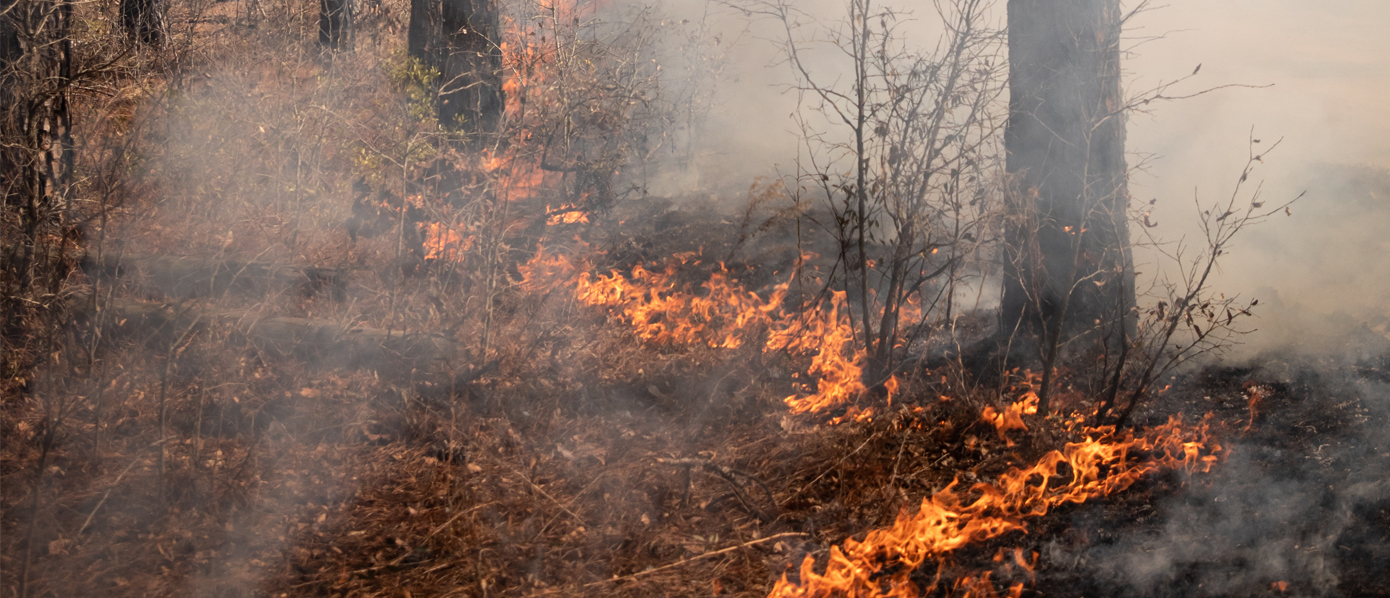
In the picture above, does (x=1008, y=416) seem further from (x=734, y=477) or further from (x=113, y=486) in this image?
(x=113, y=486)

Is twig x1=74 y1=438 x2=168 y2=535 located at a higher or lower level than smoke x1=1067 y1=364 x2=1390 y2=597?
lower

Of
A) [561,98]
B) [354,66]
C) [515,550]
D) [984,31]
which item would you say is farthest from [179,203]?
[984,31]

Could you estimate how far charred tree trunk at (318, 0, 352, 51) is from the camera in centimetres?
1007

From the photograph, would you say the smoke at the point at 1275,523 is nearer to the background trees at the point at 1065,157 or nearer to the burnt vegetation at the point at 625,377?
the burnt vegetation at the point at 625,377

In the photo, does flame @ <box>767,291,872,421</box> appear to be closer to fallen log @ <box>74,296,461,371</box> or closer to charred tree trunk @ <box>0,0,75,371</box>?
fallen log @ <box>74,296,461,371</box>

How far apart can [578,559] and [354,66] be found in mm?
7197

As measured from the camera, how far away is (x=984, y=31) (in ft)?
14.9

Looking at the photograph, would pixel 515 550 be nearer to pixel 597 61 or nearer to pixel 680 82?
pixel 597 61

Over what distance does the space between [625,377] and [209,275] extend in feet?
11.5

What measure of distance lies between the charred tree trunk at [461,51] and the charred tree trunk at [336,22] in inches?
126

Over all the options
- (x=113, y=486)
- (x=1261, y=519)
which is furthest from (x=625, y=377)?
(x=1261, y=519)

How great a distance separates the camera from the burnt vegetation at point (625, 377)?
377cm

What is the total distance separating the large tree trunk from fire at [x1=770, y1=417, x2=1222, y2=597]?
881mm

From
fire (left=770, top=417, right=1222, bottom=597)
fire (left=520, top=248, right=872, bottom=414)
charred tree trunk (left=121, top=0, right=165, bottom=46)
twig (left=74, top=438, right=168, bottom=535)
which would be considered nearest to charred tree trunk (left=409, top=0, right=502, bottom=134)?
fire (left=520, top=248, right=872, bottom=414)
